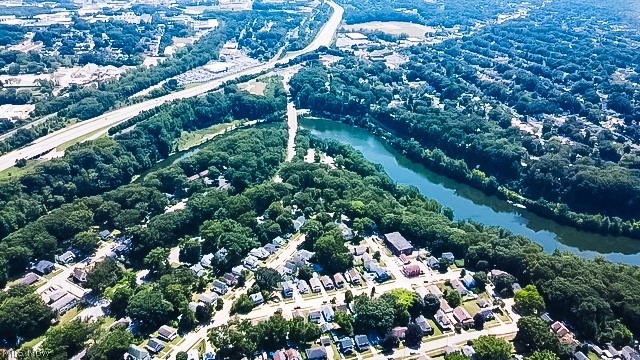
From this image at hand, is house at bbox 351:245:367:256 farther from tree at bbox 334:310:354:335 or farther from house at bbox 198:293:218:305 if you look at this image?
house at bbox 198:293:218:305

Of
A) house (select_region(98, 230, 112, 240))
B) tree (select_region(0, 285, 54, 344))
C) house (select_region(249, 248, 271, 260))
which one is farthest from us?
house (select_region(98, 230, 112, 240))

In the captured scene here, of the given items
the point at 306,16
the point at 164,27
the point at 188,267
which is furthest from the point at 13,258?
the point at 306,16

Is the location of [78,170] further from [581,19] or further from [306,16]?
[581,19]

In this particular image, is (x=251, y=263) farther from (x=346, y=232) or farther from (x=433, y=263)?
(x=433, y=263)

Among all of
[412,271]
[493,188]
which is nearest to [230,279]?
[412,271]

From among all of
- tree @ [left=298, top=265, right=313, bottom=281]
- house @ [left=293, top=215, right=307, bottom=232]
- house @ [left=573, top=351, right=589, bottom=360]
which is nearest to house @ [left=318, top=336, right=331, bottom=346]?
tree @ [left=298, top=265, right=313, bottom=281]
